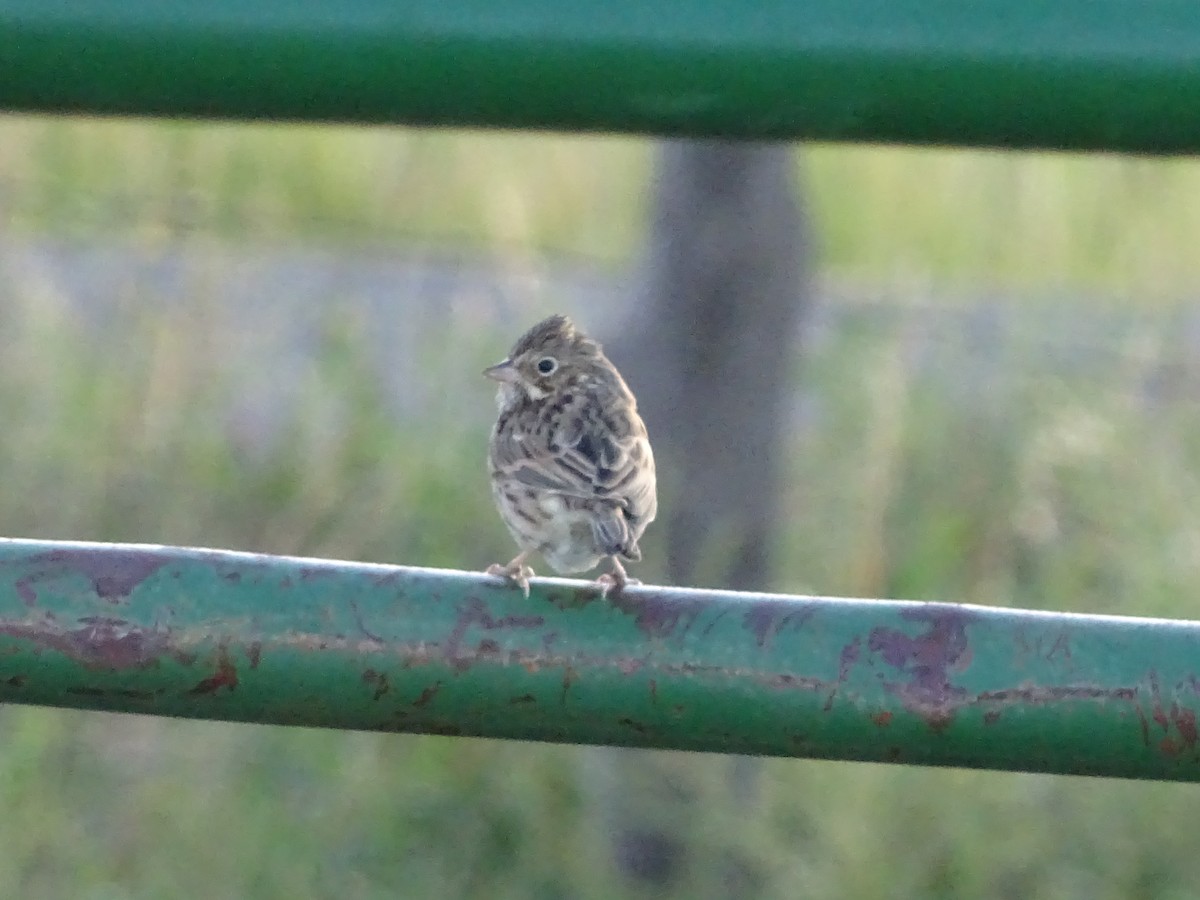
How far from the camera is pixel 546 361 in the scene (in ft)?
16.0

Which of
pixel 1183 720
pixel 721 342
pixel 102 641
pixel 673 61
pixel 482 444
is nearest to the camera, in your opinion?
pixel 673 61

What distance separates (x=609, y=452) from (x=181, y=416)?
2.80m

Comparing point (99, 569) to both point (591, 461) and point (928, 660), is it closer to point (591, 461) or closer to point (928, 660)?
point (928, 660)

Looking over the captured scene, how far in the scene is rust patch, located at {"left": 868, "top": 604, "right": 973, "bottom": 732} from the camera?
172 centimetres

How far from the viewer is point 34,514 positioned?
6.28 m

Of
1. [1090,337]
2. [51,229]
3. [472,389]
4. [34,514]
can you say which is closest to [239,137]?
[51,229]

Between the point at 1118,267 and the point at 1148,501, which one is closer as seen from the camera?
the point at 1148,501

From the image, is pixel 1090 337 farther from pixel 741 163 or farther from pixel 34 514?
pixel 34 514

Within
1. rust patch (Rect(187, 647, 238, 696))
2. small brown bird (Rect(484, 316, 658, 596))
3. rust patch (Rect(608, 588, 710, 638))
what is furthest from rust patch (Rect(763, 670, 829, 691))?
small brown bird (Rect(484, 316, 658, 596))

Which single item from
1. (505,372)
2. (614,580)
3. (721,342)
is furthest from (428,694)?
(721,342)

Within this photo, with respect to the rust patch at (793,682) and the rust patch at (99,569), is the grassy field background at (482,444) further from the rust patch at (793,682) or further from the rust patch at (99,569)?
the rust patch at (793,682)

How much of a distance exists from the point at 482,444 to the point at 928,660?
564 cm

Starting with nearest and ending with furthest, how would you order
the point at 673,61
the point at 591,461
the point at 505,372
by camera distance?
the point at 673,61 → the point at 591,461 → the point at 505,372

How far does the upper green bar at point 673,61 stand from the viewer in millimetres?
1406
